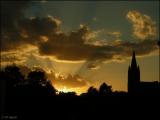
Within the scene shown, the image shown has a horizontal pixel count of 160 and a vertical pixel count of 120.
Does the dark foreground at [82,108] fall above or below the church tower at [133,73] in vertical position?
below

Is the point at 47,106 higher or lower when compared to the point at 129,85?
Answer: lower

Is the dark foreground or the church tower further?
the church tower

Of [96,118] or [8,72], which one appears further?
[8,72]

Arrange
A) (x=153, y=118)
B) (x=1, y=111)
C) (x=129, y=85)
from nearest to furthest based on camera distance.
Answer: (x=1, y=111), (x=153, y=118), (x=129, y=85)

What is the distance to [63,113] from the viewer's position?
51.8m

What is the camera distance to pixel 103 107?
56.0m

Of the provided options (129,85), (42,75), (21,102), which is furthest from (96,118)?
(129,85)

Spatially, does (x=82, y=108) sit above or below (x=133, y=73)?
below

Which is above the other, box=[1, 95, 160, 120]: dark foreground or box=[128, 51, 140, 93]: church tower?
box=[128, 51, 140, 93]: church tower

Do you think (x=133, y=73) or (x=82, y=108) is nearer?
(x=82, y=108)

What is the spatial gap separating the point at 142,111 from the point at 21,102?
17.7 meters

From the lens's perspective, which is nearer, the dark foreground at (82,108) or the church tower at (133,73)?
the dark foreground at (82,108)

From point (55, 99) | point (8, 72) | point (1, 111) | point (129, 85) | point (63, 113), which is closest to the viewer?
point (1, 111)

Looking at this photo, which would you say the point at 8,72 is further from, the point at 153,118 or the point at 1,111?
the point at 1,111
